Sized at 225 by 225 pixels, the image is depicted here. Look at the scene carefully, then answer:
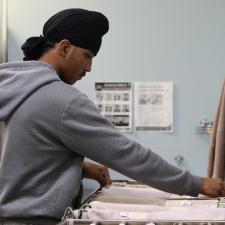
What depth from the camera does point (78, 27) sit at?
121 centimetres

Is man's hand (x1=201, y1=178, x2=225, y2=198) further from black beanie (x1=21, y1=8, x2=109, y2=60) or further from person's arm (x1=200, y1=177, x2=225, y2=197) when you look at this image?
black beanie (x1=21, y1=8, x2=109, y2=60)

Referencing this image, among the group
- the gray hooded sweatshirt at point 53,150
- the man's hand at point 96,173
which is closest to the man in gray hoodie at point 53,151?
the gray hooded sweatshirt at point 53,150

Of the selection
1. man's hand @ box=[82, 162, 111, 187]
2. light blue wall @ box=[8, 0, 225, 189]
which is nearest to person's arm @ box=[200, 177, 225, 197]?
man's hand @ box=[82, 162, 111, 187]

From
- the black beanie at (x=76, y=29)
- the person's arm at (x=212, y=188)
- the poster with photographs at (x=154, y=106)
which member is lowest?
the poster with photographs at (x=154, y=106)

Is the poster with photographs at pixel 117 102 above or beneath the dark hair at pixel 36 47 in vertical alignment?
beneath

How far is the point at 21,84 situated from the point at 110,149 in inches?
10.8

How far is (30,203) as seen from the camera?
1.09 meters

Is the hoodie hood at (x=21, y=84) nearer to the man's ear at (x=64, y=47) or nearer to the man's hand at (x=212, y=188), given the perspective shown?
the man's ear at (x=64, y=47)

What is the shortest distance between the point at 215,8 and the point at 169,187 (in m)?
1.70

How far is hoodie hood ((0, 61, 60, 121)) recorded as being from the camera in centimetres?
112

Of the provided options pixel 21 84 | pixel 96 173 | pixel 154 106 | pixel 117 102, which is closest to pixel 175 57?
pixel 154 106

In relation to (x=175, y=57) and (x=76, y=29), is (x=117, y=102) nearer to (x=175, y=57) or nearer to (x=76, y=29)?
(x=175, y=57)

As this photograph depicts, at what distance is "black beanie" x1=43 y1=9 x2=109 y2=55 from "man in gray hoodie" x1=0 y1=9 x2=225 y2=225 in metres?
0.11

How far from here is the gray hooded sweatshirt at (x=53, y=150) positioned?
109cm
